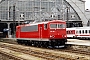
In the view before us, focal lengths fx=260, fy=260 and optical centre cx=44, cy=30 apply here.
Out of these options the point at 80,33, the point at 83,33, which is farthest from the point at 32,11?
the point at 83,33

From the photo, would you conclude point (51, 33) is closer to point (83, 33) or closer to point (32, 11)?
point (83, 33)

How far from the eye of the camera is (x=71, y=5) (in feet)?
347

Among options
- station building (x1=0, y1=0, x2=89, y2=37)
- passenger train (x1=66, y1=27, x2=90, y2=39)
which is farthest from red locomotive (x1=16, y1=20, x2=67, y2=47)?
station building (x1=0, y1=0, x2=89, y2=37)

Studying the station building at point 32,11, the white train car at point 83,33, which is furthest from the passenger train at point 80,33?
the station building at point 32,11

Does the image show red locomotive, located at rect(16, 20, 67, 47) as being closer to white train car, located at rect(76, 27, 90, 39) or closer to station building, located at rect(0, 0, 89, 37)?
white train car, located at rect(76, 27, 90, 39)

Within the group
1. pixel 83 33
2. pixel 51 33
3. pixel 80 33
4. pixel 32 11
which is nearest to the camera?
pixel 51 33

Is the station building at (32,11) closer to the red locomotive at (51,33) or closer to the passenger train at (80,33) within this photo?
the passenger train at (80,33)

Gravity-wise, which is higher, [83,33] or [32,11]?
[32,11]

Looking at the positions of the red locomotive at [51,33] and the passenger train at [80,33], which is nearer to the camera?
the red locomotive at [51,33]

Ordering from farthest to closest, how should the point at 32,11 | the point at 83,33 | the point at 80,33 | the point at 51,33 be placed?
the point at 32,11 → the point at 80,33 → the point at 83,33 → the point at 51,33

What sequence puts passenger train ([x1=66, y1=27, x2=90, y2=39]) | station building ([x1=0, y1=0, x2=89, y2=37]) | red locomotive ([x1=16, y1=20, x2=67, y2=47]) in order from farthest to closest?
station building ([x1=0, y1=0, x2=89, y2=37]) → passenger train ([x1=66, y1=27, x2=90, y2=39]) → red locomotive ([x1=16, y1=20, x2=67, y2=47])

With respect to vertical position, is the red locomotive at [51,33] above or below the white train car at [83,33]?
above

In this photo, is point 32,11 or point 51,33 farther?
point 32,11

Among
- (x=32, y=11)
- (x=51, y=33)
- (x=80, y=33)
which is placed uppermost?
(x=32, y=11)
